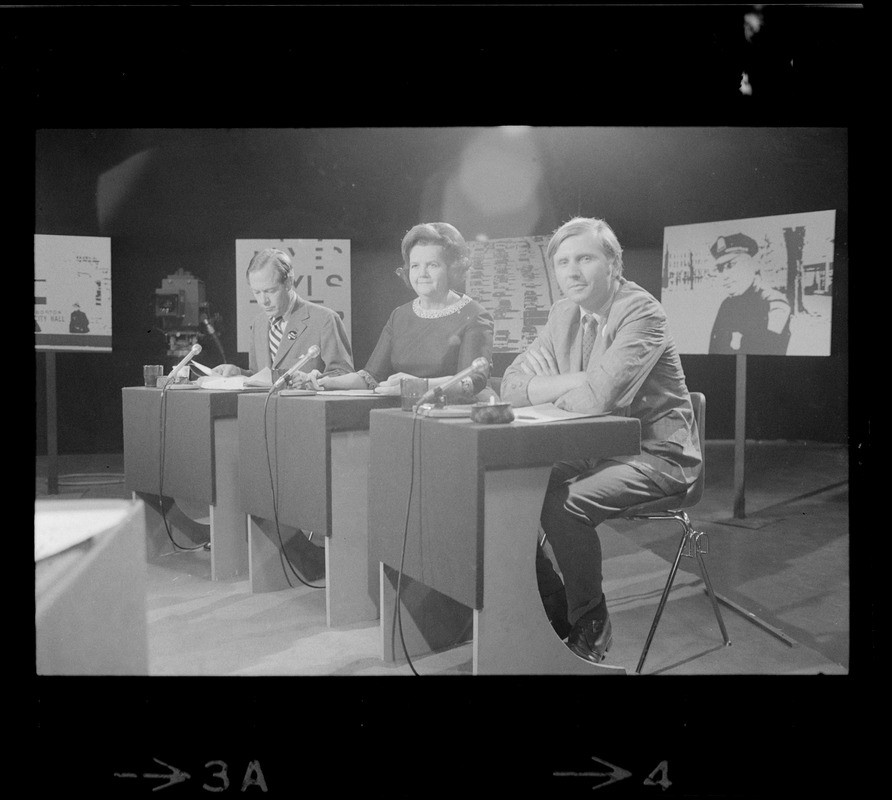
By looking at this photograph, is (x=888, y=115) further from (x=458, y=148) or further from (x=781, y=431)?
(x=458, y=148)

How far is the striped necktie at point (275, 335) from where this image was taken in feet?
7.57

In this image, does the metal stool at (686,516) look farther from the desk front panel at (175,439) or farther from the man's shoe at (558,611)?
the desk front panel at (175,439)

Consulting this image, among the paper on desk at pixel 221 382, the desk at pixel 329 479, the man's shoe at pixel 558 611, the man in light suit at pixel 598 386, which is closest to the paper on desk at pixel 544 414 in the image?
the man in light suit at pixel 598 386

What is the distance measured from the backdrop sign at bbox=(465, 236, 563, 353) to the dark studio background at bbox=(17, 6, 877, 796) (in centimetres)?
7

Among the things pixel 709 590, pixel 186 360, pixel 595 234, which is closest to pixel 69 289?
pixel 186 360

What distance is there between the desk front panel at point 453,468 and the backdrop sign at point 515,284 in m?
0.34

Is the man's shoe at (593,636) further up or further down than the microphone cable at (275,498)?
further down

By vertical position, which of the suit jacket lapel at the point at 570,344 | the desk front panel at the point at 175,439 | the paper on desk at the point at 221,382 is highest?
the suit jacket lapel at the point at 570,344

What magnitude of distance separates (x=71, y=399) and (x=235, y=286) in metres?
0.64

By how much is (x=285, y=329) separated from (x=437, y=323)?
50 centimetres

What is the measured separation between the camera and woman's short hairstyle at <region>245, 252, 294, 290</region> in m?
2.24

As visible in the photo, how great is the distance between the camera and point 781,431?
2.23m

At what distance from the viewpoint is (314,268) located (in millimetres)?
2246
